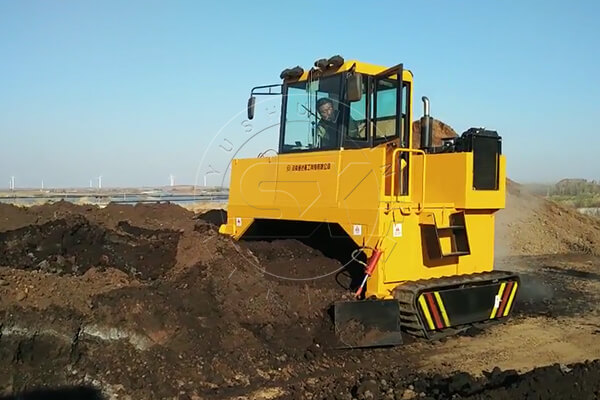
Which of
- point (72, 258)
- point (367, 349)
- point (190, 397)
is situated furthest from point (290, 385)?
point (72, 258)

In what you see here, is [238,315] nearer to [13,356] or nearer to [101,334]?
[101,334]

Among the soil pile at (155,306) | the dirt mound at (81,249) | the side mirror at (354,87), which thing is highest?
the side mirror at (354,87)

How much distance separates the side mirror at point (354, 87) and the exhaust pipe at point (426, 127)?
1465mm

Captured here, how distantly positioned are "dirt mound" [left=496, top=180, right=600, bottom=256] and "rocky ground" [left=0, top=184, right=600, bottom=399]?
7640 mm

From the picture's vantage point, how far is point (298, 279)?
732 cm

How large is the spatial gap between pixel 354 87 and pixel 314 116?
1.22 m

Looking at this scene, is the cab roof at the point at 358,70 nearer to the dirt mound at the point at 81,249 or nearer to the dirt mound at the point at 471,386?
the dirt mound at the point at 81,249

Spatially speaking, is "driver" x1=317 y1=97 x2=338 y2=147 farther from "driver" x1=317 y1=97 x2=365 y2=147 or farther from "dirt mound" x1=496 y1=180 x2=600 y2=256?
"dirt mound" x1=496 y1=180 x2=600 y2=256

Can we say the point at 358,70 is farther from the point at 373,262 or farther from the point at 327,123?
the point at 373,262

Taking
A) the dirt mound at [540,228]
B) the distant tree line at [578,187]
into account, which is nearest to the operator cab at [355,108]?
the dirt mound at [540,228]

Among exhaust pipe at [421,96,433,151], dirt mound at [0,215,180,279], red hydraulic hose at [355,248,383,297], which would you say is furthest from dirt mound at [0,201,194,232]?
exhaust pipe at [421,96,433,151]

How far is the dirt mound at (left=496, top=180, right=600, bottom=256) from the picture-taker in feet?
55.4

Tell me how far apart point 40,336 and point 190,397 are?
4.34 feet

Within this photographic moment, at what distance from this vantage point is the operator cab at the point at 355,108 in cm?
773
